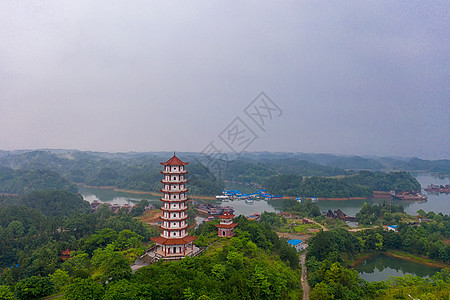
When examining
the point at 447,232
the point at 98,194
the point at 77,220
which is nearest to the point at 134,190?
the point at 98,194

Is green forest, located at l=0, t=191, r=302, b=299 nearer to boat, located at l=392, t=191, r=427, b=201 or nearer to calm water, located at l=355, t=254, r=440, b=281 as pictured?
calm water, located at l=355, t=254, r=440, b=281

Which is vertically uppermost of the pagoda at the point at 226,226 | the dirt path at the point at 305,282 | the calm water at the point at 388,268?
the pagoda at the point at 226,226

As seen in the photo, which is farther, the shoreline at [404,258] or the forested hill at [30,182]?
the forested hill at [30,182]

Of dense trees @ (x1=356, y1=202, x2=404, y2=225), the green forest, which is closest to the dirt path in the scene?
the green forest

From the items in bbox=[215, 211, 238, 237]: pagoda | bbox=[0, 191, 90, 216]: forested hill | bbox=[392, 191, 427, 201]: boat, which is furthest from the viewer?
bbox=[392, 191, 427, 201]: boat

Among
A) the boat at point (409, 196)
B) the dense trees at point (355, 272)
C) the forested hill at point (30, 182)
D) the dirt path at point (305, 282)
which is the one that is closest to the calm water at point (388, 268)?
the dense trees at point (355, 272)

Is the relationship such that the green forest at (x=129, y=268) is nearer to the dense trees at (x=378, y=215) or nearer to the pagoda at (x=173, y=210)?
the pagoda at (x=173, y=210)

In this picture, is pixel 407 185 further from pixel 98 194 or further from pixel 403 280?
pixel 98 194
